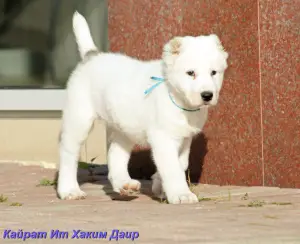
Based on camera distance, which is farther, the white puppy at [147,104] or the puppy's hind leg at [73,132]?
the puppy's hind leg at [73,132]

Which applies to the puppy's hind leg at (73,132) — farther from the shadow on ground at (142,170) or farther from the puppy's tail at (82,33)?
the puppy's tail at (82,33)

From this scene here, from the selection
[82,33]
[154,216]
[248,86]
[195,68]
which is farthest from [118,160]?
[154,216]

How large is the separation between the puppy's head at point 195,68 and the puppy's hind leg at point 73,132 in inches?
42.2

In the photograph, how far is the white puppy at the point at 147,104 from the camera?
6.84 metres

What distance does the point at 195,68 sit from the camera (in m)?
6.78

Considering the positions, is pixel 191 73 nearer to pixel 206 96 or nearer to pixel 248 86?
pixel 206 96

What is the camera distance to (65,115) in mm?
7953

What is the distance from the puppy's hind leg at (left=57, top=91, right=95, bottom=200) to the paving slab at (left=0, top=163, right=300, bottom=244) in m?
0.24

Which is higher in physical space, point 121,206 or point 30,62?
point 30,62

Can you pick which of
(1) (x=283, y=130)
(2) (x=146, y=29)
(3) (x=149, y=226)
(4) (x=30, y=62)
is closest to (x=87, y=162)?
(4) (x=30, y=62)

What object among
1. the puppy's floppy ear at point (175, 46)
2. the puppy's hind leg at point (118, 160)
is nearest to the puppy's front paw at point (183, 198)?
the puppy's hind leg at point (118, 160)

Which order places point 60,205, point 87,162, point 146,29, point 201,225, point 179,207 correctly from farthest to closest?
point 87,162, point 146,29, point 60,205, point 179,207, point 201,225

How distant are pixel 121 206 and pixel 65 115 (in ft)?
4.43

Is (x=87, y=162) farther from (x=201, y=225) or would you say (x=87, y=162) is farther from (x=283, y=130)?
(x=201, y=225)
